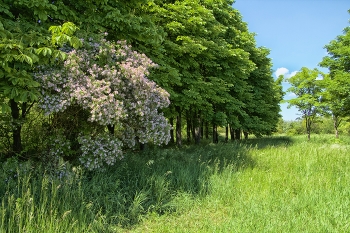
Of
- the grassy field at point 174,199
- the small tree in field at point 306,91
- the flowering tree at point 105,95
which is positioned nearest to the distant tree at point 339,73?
the small tree in field at point 306,91

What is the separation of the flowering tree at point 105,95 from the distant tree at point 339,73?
17472mm

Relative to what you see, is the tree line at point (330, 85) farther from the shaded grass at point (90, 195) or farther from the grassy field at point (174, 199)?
the shaded grass at point (90, 195)

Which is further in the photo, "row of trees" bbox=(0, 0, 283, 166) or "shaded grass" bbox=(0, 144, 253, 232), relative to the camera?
"row of trees" bbox=(0, 0, 283, 166)

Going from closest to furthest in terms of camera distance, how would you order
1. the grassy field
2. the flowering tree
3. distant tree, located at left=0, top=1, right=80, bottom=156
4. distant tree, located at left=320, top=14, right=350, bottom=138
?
the grassy field, distant tree, located at left=0, top=1, right=80, bottom=156, the flowering tree, distant tree, located at left=320, top=14, right=350, bottom=138

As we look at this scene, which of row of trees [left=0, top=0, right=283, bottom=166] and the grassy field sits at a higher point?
row of trees [left=0, top=0, right=283, bottom=166]

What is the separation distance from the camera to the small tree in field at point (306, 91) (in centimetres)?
2404

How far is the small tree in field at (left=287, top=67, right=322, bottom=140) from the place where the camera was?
24.0 m

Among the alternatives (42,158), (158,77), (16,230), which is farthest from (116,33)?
(16,230)

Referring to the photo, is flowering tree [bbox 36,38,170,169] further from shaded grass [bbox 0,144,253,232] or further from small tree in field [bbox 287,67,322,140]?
small tree in field [bbox 287,67,322,140]

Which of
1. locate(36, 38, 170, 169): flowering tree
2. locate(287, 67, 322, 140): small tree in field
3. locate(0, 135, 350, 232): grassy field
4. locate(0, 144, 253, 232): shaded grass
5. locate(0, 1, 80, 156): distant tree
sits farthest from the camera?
locate(287, 67, 322, 140): small tree in field

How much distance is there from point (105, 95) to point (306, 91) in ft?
88.2

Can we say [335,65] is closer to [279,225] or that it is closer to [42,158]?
[279,225]

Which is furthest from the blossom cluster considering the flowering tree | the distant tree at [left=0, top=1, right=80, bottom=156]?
the distant tree at [left=0, top=1, right=80, bottom=156]

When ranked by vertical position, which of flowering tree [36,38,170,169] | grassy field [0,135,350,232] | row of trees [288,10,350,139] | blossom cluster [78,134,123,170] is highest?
row of trees [288,10,350,139]
